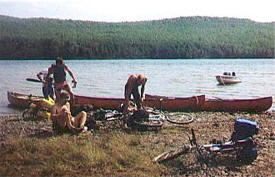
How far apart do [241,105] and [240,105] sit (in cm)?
4

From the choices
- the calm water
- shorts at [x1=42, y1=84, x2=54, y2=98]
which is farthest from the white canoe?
shorts at [x1=42, y1=84, x2=54, y2=98]

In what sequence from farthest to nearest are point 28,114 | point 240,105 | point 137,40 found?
1. point 137,40
2. point 240,105
3. point 28,114

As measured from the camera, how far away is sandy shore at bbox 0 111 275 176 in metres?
6.95

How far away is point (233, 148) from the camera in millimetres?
7395

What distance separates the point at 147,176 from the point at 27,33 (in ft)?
188

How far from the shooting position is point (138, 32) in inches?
3969

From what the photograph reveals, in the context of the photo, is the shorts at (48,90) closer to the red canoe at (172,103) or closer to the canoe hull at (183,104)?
the red canoe at (172,103)

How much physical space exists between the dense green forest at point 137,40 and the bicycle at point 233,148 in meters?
46.8

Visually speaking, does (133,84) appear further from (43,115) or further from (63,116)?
(43,115)

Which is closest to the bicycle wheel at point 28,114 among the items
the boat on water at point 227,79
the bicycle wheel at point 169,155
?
the bicycle wheel at point 169,155

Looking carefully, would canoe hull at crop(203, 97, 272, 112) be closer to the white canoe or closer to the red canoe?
the red canoe

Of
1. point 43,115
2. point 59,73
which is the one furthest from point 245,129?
point 43,115

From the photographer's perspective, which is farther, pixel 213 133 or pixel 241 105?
pixel 241 105

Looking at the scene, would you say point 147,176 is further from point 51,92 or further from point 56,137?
point 51,92
